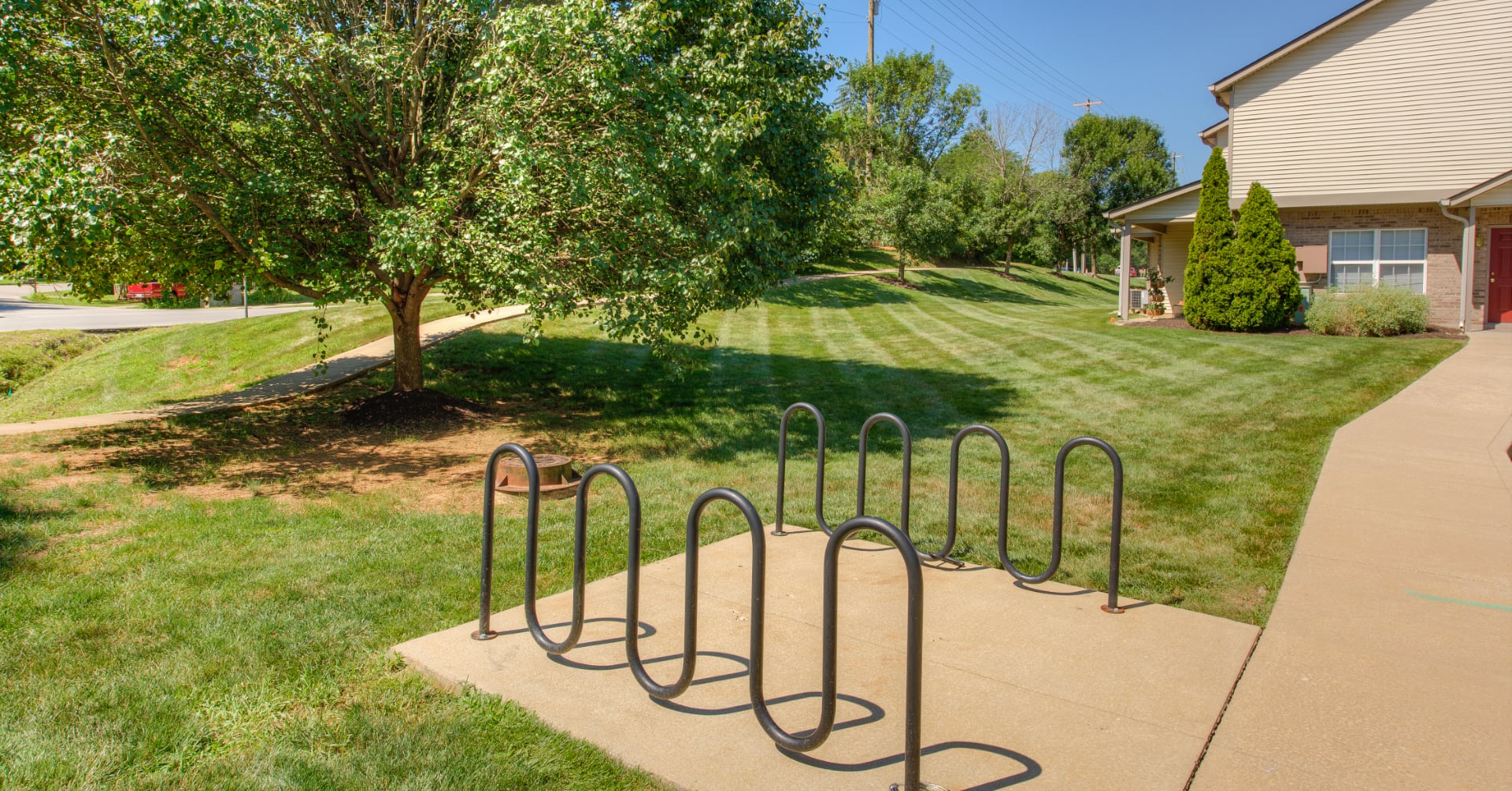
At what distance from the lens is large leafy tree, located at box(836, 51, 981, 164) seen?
51531 mm

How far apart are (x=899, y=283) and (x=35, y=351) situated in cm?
2835

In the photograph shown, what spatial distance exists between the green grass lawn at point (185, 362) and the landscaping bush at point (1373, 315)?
61.4 feet

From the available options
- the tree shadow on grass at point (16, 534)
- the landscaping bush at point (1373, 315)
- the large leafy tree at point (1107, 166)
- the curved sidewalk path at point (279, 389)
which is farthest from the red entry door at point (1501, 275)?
the large leafy tree at point (1107, 166)

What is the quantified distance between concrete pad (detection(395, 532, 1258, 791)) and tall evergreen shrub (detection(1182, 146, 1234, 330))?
684 inches

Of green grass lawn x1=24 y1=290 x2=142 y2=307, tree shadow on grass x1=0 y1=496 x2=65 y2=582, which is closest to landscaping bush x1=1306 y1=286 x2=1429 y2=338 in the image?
tree shadow on grass x1=0 y1=496 x2=65 y2=582

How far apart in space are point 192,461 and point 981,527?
765 centimetres

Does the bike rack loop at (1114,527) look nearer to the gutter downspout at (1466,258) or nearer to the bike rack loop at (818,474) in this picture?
the bike rack loop at (818,474)

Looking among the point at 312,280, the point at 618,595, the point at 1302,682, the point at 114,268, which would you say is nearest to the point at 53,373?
the point at 114,268

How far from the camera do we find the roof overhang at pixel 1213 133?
2436cm

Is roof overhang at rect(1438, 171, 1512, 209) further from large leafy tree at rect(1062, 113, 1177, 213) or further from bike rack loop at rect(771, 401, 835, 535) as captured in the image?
large leafy tree at rect(1062, 113, 1177, 213)

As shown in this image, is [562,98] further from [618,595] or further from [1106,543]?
[1106,543]

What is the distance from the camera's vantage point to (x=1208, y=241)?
20.7 meters

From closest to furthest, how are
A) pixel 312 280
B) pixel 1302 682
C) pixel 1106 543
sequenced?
pixel 1302 682, pixel 1106 543, pixel 312 280

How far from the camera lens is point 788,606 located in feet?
17.4
